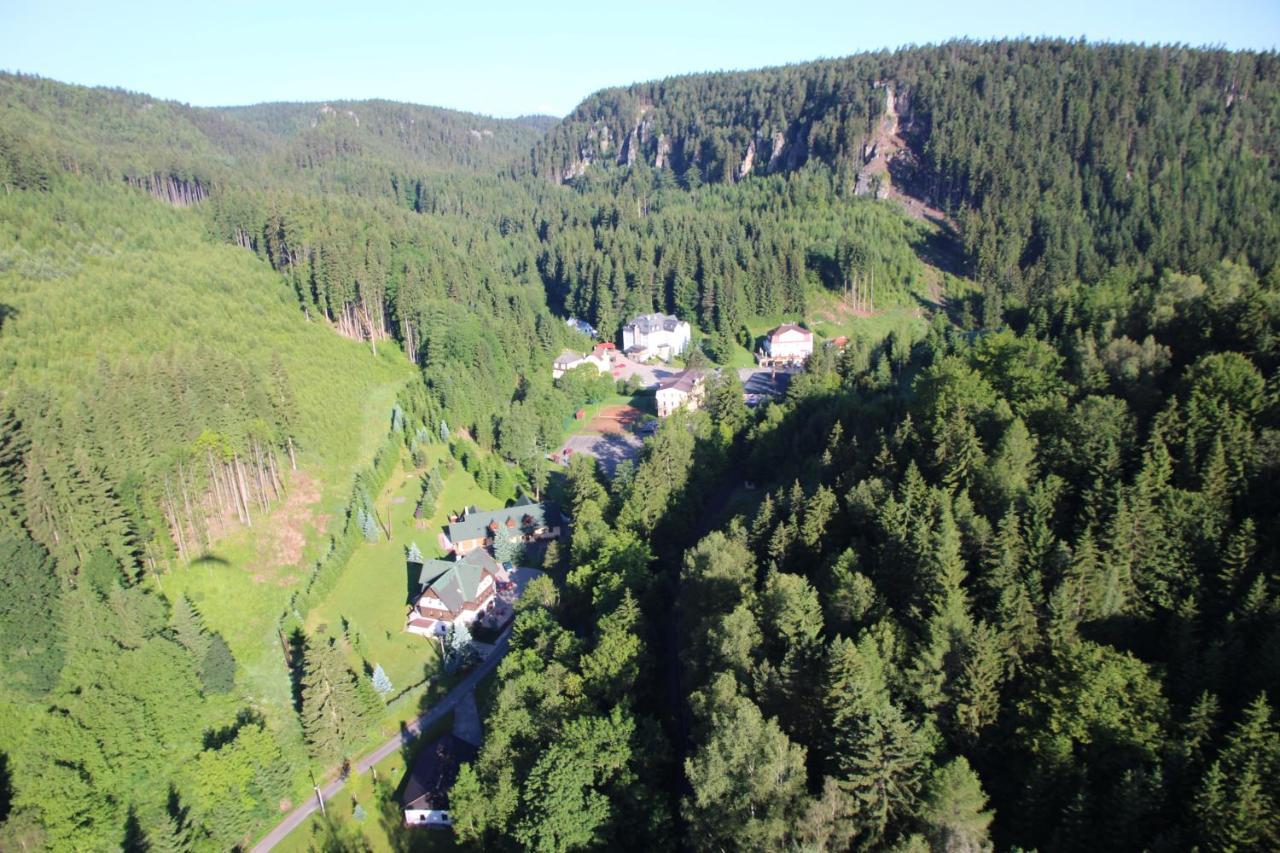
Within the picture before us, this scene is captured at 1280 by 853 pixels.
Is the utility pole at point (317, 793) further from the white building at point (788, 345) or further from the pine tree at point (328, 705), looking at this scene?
the white building at point (788, 345)

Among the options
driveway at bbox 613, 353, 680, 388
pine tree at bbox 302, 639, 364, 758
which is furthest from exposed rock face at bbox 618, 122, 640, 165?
pine tree at bbox 302, 639, 364, 758

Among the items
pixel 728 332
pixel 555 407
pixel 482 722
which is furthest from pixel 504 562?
pixel 728 332

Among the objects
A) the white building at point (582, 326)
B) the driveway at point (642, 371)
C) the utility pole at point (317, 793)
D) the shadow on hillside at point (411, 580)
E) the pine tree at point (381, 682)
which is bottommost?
the utility pole at point (317, 793)

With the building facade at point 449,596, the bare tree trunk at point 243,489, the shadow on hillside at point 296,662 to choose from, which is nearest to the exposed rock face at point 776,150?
the building facade at point 449,596

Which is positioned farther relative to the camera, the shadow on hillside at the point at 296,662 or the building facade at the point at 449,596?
the building facade at the point at 449,596

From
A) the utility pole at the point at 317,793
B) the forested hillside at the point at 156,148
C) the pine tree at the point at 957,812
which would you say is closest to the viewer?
the pine tree at the point at 957,812

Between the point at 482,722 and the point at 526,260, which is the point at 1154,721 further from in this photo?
the point at 526,260

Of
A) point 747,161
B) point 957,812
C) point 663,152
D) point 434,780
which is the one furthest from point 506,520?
point 663,152
